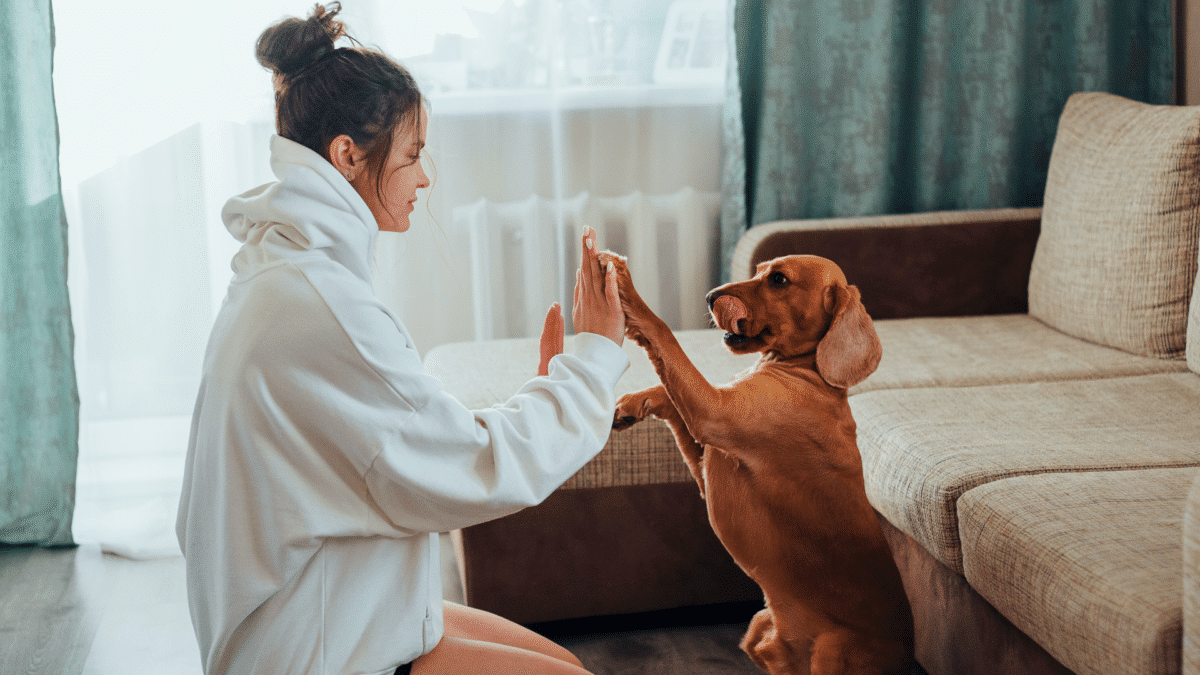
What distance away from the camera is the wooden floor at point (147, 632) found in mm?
1863

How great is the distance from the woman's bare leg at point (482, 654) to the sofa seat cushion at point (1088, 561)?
0.56 m

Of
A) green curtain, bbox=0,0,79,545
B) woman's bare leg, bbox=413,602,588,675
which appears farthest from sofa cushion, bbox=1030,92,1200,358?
green curtain, bbox=0,0,79,545

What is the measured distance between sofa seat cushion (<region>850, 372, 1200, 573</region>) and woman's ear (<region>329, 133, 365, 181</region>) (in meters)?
0.94

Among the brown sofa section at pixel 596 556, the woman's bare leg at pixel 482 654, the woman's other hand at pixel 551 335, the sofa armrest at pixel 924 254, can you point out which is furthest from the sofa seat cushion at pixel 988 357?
the woman's bare leg at pixel 482 654

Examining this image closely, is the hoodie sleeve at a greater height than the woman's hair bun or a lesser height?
lesser

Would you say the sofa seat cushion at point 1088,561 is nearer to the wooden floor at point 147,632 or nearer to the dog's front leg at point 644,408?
the dog's front leg at point 644,408

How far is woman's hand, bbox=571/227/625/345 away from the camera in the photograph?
122cm

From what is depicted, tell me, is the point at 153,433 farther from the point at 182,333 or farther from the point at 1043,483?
the point at 1043,483

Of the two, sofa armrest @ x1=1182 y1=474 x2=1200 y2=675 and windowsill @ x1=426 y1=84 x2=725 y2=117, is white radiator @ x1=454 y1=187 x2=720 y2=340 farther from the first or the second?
sofa armrest @ x1=1182 y1=474 x2=1200 y2=675

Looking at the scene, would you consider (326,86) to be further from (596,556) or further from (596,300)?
(596,556)

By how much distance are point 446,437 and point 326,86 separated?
16.5 inches

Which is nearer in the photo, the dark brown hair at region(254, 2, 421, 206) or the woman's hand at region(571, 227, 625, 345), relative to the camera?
the dark brown hair at region(254, 2, 421, 206)

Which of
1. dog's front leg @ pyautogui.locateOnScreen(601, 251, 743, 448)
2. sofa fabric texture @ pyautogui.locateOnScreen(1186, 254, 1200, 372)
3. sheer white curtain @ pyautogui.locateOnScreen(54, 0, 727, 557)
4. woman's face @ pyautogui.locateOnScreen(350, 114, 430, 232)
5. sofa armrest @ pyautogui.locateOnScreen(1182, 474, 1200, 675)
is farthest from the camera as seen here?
sheer white curtain @ pyautogui.locateOnScreen(54, 0, 727, 557)

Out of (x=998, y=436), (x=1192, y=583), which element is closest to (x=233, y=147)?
(x=998, y=436)
